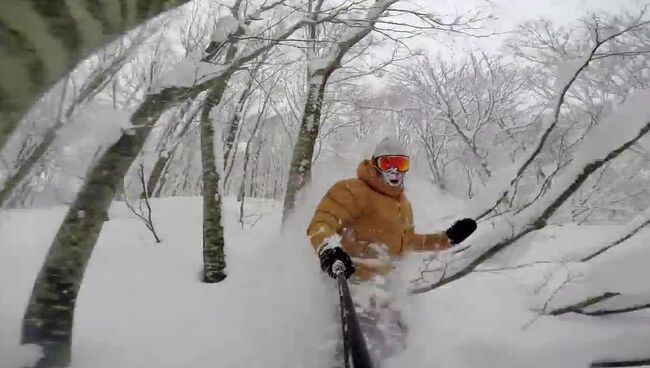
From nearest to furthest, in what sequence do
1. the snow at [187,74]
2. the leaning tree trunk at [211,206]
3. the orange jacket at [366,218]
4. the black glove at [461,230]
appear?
the orange jacket at [366,218]
the black glove at [461,230]
the snow at [187,74]
the leaning tree trunk at [211,206]

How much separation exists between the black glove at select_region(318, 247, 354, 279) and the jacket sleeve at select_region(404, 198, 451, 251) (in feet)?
2.89

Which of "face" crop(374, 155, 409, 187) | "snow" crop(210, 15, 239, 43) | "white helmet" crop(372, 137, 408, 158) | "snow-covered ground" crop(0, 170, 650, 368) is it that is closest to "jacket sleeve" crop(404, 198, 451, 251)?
"snow-covered ground" crop(0, 170, 650, 368)

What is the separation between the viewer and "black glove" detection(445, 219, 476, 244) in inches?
118

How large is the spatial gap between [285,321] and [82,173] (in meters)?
1.81

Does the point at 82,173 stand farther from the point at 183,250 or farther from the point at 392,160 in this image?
the point at 183,250

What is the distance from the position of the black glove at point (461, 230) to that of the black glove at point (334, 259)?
107cm

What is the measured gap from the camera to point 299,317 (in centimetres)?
316

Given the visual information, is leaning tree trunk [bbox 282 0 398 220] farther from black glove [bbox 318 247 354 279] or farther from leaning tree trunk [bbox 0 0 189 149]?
leaning tree trunk [bbox 0 0 189 149]

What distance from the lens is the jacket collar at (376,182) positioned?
9.36 feet

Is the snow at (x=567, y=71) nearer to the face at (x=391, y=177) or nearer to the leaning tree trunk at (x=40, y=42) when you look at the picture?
the face at (x=391, y=177)

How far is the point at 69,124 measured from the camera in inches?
111

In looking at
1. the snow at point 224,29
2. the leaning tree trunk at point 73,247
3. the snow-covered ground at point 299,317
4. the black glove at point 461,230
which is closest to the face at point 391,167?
the black glove at point 461,230

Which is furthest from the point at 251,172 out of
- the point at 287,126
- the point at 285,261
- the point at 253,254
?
the point at 285,261

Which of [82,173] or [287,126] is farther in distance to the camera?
[287,126]
